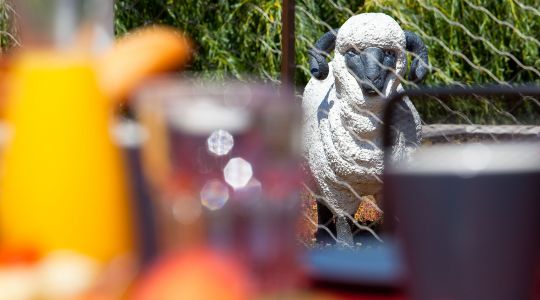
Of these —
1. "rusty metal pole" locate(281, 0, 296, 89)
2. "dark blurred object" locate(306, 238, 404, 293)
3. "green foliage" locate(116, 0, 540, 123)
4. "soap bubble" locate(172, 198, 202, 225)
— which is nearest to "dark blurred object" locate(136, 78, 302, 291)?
"soap bubble" locate(172, 198, 202, 225)

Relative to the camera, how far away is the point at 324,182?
8.45 ft

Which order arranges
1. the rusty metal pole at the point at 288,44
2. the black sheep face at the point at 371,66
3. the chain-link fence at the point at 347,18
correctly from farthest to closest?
the chain-link fence at the point at 347,18 → the black sheep face at the point at 371,66 → the rusty metal pole at the point at 288,44

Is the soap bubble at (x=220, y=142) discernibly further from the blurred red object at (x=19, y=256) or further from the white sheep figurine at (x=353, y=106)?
the white sheep figurine at (x=353, y=106)

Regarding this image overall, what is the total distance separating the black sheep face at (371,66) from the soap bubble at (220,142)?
208 cm

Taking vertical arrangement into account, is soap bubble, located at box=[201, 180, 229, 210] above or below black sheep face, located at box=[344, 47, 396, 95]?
above

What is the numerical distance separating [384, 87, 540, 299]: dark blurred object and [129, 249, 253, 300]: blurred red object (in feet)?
0.21

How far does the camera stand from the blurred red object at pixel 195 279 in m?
0.25

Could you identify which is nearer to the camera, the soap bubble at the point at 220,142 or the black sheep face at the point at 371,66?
the soap bubble at the point at 220,142

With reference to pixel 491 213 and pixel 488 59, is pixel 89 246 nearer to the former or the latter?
pixel 491 213

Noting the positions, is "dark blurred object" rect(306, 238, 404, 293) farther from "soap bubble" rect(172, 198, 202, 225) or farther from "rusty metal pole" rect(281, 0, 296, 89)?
"rusty metal pole" rect(281, 0, 296, 89)

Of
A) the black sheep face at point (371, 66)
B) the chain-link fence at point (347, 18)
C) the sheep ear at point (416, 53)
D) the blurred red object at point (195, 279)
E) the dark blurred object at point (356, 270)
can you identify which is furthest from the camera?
the chain-link fence at point (347, 18)

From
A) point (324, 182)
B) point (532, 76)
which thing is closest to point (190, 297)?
point (324, 182)

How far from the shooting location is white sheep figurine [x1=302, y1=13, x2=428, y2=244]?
7.73 ft

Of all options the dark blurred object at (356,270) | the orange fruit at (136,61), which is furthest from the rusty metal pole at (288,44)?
the orange fruit at (136,61)
